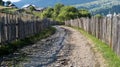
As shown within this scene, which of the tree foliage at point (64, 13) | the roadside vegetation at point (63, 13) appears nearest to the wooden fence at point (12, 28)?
the roadside vegetation at point (63, 13)

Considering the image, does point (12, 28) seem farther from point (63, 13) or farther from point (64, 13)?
point (63, 13)

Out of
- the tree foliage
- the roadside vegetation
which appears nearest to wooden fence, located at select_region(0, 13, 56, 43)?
the roadside vegetation

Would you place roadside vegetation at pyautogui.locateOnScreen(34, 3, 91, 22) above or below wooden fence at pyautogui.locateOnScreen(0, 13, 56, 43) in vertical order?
below

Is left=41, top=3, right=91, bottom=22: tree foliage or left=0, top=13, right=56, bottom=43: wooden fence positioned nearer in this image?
left=0, top=13, right=56, bottom=43: wooden fence

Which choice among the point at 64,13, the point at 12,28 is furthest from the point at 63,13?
the point at 12,28

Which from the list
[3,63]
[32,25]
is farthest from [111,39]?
[32,25]

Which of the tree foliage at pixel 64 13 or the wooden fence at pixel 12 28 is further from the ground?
the wooden fence at pixel 12 28

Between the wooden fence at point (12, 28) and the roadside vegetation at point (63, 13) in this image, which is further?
the roadside vegetation at point (63, 13)

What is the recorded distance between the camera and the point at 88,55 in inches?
679

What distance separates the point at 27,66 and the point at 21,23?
10483mm

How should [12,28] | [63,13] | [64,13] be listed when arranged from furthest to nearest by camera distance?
[63,13] < [64,13] < [12,28]

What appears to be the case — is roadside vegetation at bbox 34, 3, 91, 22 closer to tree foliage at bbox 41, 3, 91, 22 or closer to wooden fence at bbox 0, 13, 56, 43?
tree foliage at bbox 41, 3, 91, 22

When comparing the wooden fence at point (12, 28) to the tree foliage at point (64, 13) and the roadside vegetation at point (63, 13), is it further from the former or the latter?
the tree foliage at point (64, 13)

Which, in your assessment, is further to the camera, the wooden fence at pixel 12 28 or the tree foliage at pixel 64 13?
the tree foliage at pixel 64 13
